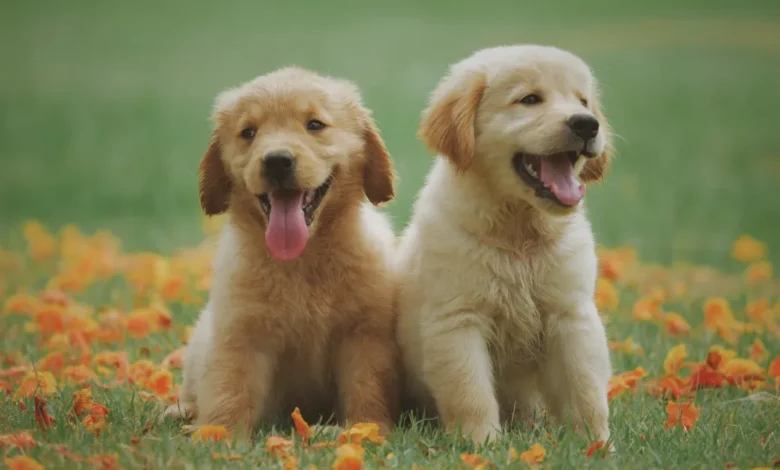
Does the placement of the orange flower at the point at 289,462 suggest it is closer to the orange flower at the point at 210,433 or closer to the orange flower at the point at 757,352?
the orange flower at the point at 210,433

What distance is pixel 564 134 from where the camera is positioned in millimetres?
3727

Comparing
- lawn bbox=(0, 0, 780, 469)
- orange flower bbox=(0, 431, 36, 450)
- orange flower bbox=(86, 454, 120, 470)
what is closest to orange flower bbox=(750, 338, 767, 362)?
lawn bbox=(0, 0, 780, 469)

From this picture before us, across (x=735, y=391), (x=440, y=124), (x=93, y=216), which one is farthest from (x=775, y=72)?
(x=440, y=124)

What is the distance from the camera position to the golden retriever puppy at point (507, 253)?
12.6 feet

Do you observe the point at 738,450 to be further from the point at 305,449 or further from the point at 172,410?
the point at 172,410

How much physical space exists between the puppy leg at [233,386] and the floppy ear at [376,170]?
29.5 inches

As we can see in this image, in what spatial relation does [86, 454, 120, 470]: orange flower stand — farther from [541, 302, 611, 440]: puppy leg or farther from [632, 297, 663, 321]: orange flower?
[632, 297, 663, 321]: orange flower

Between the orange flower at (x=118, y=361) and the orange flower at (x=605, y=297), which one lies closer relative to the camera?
the orange flower at (x=118, y=361)

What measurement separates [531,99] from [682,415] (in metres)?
1.24

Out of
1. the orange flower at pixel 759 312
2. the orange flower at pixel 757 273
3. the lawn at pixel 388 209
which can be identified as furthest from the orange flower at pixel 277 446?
the orange flower at pixel 757 273

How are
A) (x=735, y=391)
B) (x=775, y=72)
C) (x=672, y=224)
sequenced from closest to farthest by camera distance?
(x=735, y=391) → (x=672, y=224) → (x=775, y=72)

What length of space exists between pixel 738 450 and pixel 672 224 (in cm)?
495

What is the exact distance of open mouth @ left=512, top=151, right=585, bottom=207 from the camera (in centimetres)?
381

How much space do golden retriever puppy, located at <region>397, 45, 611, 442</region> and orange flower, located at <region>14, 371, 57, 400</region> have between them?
1.49 m
